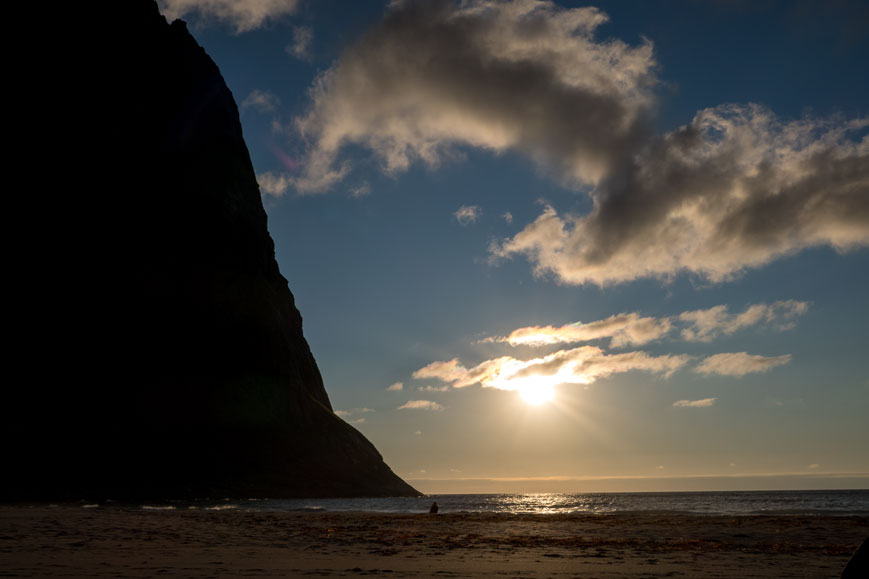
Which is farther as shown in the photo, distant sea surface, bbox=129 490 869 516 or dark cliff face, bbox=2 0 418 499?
dark cliff face, bbox=2 0 418 499

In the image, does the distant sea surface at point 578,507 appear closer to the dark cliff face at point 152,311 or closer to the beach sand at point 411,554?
the dark cliff face at point 152,311

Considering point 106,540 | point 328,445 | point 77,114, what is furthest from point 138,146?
point 106,540

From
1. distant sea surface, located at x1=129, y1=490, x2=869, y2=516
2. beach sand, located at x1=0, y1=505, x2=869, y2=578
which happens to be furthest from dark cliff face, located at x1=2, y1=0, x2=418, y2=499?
beach sand, located at x1=0, y1=505, x2=869, y2=578

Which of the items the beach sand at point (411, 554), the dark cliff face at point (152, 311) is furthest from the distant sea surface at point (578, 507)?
the beach sand at point (411, 554)

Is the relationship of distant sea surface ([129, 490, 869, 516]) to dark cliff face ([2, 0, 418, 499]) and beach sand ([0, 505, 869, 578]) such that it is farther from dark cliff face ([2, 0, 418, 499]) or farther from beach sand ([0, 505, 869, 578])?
beach sand ([0, 505, 869, 578])

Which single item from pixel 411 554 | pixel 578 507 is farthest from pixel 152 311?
pixel 411 554

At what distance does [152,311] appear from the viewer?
10931 cm

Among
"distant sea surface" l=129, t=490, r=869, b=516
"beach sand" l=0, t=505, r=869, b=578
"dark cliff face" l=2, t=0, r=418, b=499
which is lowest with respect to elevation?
"distant sea surface" l=129, t=490, r=869, b=516

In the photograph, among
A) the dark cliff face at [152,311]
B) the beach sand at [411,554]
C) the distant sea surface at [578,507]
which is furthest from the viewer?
the dark cliff face at [152,311]

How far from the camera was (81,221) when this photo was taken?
11038 cm

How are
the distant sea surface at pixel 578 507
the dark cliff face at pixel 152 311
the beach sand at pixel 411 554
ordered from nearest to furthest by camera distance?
the beach sand at pixel 411 554 → the distant sea surface at pixel 578 507 → the dark cliff face at pixel 152 311

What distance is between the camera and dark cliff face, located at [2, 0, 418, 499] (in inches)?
3713

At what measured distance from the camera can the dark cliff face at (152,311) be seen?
309 ft

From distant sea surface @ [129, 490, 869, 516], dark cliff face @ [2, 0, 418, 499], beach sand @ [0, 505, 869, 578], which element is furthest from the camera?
dark cliff face @ [2, 0, 418, 499]
